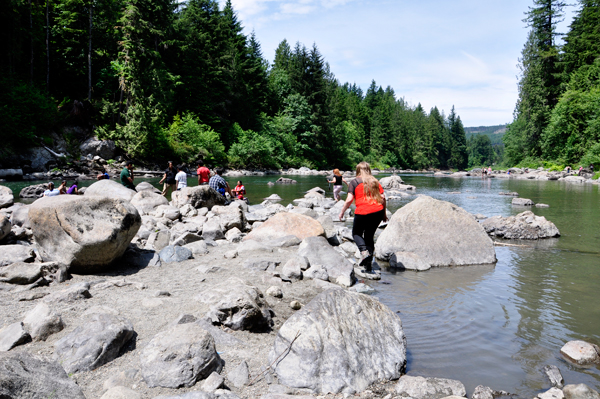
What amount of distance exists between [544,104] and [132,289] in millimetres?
60572

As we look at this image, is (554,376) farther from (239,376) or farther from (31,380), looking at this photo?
(31,380)

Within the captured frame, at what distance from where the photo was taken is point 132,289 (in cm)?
530

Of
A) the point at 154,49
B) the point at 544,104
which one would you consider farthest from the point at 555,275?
the point at 544,104

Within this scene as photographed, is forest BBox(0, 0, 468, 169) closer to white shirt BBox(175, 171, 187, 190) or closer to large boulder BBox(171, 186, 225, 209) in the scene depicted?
white shirt BBox(175, 171, 187, 190)

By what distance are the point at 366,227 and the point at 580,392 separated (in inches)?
169

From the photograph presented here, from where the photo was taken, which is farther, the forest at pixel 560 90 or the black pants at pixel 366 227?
the forest at pixel 560 90

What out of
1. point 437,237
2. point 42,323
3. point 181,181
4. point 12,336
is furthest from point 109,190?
point 437,237

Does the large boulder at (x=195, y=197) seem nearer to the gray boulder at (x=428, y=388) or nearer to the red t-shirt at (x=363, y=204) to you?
the red t-shirt at (x=363, y=204)

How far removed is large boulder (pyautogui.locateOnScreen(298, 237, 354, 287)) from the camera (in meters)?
6.66

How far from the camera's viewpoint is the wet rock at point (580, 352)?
414cm

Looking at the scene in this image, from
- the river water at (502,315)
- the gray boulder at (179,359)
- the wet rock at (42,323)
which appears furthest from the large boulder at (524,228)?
the wet rock at (42,323)

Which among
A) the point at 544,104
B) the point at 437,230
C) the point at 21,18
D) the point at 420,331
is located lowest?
the point at 420,331

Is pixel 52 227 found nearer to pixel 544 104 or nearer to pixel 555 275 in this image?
pixel 555 275

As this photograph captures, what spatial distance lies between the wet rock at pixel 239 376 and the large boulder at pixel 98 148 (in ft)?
121
